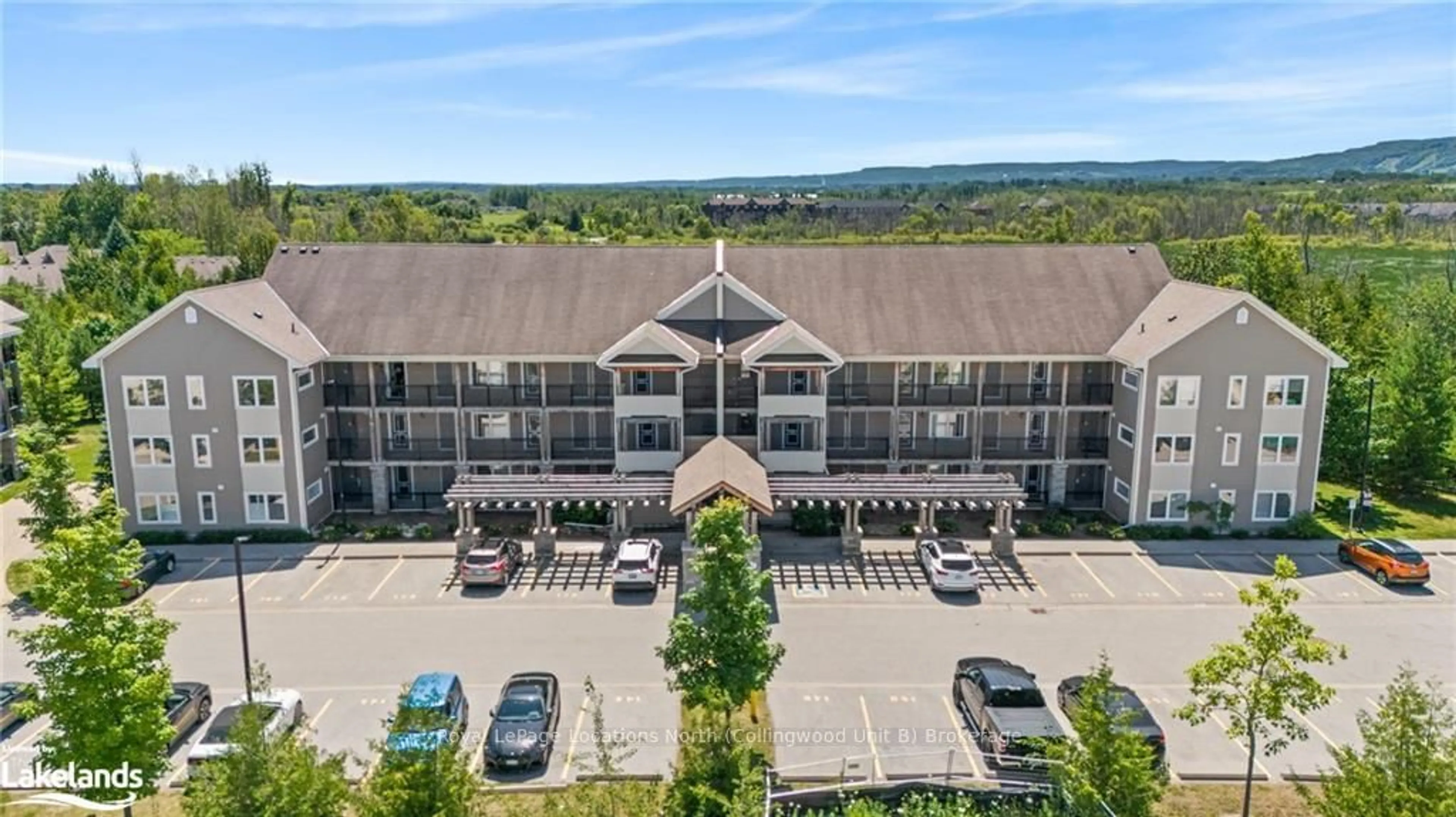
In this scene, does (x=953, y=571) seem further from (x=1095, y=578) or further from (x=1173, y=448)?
(x=1173, y=448)

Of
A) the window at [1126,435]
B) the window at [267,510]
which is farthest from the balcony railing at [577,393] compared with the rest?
the window at [1126,435]

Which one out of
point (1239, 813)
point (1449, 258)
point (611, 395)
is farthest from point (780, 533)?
point (1449, 258)

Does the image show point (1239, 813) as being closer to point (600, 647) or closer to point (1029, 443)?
point (600, 647)

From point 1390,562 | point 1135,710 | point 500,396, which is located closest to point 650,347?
point 500,396

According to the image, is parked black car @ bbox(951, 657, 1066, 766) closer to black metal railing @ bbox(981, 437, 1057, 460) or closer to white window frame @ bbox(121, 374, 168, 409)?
black metal railing @ bbox(981, 437, 1057, 460)

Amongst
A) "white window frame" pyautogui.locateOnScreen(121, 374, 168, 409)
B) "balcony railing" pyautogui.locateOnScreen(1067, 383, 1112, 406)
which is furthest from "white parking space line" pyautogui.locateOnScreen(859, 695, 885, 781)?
"white window frame" pyautogui.locateOnScreen(121, 374, 168, 409)

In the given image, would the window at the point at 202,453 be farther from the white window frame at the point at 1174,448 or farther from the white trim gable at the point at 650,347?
the white window frame at the point at 1174,448
